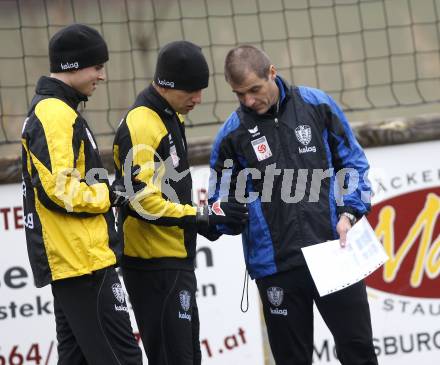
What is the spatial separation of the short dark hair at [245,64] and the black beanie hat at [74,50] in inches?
23.8

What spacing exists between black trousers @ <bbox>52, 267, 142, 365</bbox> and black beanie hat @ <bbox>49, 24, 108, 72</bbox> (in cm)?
90

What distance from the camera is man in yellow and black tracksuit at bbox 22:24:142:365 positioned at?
4379 mm

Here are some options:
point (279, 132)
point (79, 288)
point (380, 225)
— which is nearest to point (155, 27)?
point (380, 225)

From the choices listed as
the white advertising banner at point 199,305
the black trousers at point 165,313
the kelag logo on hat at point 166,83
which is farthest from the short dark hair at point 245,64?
the white advertising banner at point 199,305

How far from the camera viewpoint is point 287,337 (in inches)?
194

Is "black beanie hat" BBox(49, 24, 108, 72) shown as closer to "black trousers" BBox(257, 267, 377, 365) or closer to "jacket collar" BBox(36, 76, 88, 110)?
"jacket collar" BBox(36, 76, 88, 110)

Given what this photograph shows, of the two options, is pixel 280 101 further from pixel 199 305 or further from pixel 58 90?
pixel 199 305

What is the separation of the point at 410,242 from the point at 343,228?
1.77m

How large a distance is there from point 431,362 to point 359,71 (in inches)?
87.4

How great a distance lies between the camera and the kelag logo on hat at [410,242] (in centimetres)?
643

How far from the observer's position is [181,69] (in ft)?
15.7

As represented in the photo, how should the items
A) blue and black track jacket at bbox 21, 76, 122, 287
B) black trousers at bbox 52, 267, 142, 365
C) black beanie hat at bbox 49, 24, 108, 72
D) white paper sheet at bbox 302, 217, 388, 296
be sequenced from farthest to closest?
white paper sheet at bbox 302, 217, 388, 296 → black beanie hat at bbox 49, 24, 108, 72 → black trousers at bbox 52, 267, 142, 365 → blue and black track jacket at bbox 21, 76, 122, 287

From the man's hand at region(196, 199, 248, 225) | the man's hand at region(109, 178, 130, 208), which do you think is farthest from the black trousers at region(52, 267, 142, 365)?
the man's hand at region(196, 199, 248, 225)

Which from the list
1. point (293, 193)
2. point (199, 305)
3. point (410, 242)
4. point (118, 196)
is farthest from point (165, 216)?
point (410, 242)
